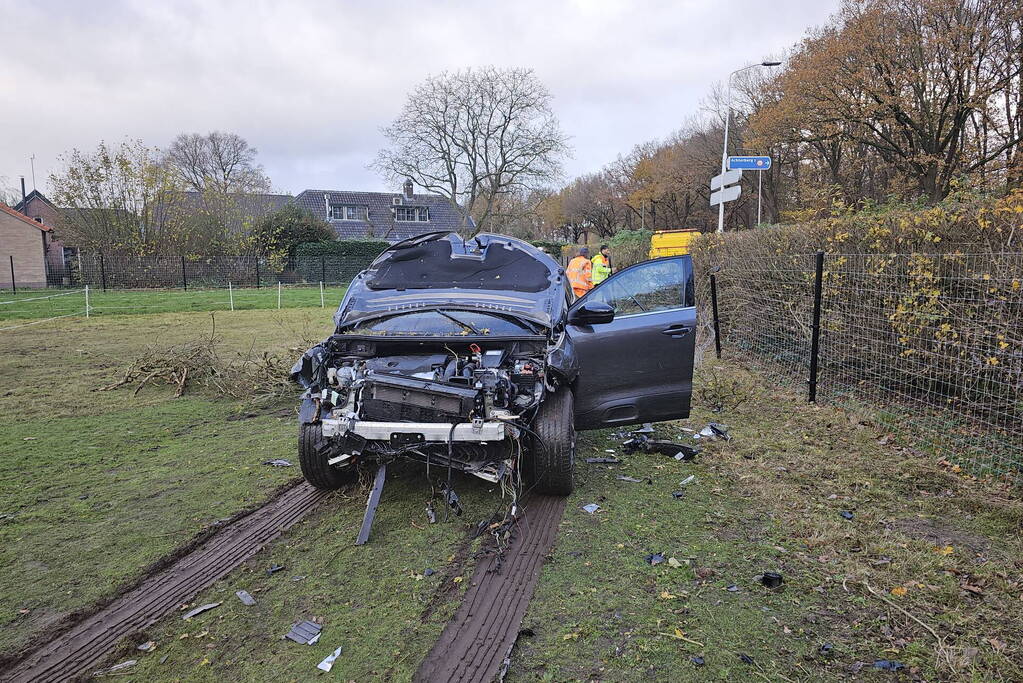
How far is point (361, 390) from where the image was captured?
413 centimetres

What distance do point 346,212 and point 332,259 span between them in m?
22.4

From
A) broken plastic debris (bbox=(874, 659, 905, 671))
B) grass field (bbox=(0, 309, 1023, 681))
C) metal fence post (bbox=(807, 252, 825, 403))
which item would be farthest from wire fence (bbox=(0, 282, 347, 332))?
broken plastic debris (bbox=(874, 659, 905, 671))

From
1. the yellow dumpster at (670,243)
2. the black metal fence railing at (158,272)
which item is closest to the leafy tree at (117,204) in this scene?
the black metal fence railing at (158,272)

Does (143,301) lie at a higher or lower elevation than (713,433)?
higher

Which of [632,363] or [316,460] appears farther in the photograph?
[632,363]

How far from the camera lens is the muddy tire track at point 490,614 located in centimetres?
267

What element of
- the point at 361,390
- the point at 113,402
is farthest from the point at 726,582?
the point at 113,402

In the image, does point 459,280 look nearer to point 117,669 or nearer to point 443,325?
point 443,325

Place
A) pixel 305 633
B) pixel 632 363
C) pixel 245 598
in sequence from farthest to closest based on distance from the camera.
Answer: pixel 632 363 → pixel 245 598 → pixel 305 633

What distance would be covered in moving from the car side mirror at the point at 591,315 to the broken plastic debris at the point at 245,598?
3.02 meters

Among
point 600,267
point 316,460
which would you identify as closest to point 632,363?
point 316,460

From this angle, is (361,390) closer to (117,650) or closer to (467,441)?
(467,441)

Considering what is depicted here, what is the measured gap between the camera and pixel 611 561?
362cm

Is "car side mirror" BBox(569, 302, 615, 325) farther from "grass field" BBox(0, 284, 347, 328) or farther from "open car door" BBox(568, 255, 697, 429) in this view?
"grass field" BBox(0, 284, 347, 328)
